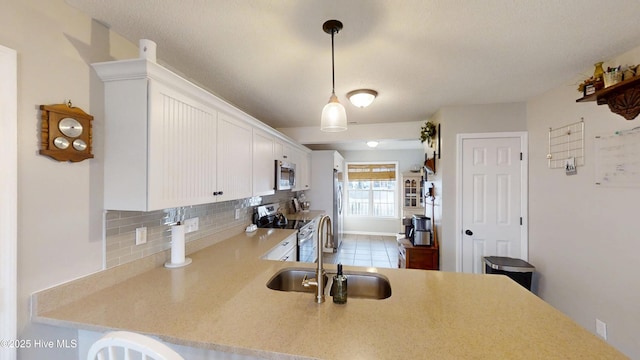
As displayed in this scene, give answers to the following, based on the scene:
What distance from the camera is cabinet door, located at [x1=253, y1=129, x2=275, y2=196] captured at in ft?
8.55

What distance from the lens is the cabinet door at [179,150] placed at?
139 centimetres

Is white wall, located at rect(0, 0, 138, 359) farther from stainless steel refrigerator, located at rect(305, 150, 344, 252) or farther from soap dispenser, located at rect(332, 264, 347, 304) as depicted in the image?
stainless steel refrigerator, located at rect(305, 150, 344, 252)

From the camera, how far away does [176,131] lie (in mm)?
1548

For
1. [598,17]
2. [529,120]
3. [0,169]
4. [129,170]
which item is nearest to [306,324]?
[129,170]

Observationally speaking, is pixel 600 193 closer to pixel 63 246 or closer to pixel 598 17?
pixel 598 17

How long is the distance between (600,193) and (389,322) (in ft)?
7.16

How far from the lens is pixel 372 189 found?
704 cm

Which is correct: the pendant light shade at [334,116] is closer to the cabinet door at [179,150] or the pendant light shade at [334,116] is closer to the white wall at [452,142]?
the cabinet door at [179,150]

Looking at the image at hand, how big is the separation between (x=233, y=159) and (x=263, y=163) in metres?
0.63

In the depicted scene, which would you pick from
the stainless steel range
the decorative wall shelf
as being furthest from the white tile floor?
the decorative wall shelf

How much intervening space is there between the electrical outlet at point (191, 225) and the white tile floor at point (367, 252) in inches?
121

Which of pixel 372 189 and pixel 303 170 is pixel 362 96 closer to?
pixel 303 170

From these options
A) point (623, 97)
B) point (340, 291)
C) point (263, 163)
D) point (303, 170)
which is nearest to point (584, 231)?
point (623, 97)

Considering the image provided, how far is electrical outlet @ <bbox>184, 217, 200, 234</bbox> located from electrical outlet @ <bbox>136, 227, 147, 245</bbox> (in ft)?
1.13
